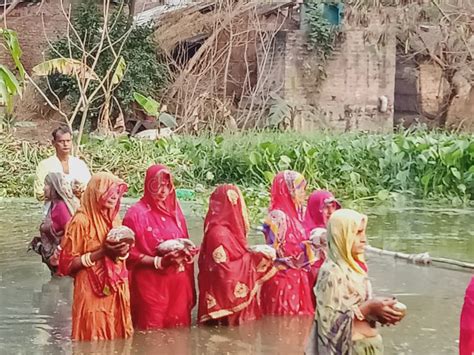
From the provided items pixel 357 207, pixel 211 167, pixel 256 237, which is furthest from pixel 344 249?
pixel 211 167

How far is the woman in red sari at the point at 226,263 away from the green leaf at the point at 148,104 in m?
15.7

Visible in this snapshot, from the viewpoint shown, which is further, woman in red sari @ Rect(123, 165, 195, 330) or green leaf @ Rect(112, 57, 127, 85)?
green leaf @ Rect(112, 57, 127, 85)

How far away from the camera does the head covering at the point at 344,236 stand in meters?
4.82

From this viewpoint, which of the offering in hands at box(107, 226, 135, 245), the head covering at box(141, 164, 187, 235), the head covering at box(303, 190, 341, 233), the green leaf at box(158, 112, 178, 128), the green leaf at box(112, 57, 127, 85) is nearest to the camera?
the offering in hands at box(107, 226, 135, 245)

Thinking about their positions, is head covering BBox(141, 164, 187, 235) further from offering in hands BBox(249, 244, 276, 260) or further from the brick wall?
the brick wall

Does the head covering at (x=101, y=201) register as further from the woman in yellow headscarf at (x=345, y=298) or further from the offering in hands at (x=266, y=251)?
the woman in yellow headscarf at (x=345, y=298)

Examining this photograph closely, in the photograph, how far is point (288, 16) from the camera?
26.4m

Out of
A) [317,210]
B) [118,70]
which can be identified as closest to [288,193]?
[317,210]

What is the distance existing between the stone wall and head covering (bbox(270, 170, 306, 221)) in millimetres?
17665

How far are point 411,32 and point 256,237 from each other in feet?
52.9

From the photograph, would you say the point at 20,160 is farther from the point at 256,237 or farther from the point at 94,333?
the point at 94,333

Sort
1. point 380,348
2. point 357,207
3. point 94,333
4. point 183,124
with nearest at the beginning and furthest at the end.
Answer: point 380,348 → point 94,333 → point 357,207 → point 183,124

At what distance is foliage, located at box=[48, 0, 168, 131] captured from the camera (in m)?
23.9

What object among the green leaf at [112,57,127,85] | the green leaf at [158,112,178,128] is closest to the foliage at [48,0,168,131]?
the green leaf at [158,112,178,128]
